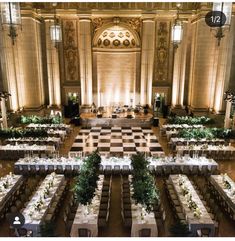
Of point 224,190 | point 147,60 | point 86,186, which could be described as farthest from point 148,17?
point 86,186

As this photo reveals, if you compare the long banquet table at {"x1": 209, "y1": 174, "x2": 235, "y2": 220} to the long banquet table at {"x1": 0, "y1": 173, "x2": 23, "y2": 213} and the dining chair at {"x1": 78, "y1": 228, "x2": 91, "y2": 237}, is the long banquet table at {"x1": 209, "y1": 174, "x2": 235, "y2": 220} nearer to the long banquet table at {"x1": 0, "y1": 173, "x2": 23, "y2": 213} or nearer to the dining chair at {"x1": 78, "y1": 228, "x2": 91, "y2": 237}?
the dining chair at {"x1": 78, "y1": 228, "x2": 91, "y2": 237}

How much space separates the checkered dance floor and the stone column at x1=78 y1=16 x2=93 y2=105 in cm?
428

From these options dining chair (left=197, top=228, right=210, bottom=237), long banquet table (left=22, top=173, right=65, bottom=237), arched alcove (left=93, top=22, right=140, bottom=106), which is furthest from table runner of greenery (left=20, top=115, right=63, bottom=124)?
dining chair (left=197, top=228, right=210, bottom=237)

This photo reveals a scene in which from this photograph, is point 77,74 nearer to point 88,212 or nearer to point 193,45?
point 193,45

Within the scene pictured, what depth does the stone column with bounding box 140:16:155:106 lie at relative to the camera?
69.9 feet

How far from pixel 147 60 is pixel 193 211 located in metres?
16.2

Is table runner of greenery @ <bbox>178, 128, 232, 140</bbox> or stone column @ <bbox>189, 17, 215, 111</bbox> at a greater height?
stone column @ <bbox>189, 17, 215, 111</bbox>

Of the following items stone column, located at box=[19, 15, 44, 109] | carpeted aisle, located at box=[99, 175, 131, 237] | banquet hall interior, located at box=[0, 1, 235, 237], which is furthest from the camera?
stone column, located at box=[19, 15, 44, 109]

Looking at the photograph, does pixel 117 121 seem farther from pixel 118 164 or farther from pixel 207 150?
pixel 118 164

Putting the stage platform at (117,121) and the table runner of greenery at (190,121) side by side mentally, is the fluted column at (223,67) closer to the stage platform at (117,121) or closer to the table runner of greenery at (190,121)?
the table runner of greenery at (190,121)

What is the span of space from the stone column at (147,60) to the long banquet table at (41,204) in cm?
1414

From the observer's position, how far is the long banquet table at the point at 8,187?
824cm

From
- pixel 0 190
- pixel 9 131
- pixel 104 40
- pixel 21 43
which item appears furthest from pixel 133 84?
pixel 0 190

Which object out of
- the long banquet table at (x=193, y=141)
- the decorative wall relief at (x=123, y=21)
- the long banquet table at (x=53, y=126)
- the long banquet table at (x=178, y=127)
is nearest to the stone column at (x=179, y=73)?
the decorative wall relief at (x=123, y=21)
